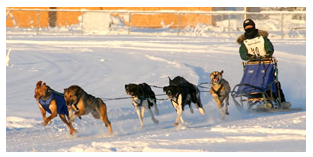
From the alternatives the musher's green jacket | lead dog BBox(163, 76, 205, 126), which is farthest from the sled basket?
lead dog BBox(163, 76, 205, 126)

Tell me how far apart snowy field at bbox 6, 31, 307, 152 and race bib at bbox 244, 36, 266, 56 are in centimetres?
121

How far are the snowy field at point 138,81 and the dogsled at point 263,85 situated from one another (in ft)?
1.06

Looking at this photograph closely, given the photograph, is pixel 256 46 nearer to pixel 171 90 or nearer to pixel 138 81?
pixel 171 90

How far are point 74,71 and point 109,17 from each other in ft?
40.5

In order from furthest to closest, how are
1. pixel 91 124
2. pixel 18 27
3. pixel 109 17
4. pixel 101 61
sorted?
pixel 18 27, pixel 109 17, pixel 101 61, pixel 91 124

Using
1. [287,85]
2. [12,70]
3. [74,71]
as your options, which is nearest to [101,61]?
[74,71]

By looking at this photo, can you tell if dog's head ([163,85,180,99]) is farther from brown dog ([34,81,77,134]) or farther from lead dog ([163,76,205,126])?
brown dog ([34,81,77,134])

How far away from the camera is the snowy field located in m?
7.72

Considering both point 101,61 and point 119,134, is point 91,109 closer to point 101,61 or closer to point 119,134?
point 119,134

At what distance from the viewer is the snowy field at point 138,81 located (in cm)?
772

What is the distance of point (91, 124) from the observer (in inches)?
413

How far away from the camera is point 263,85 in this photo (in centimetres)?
1104

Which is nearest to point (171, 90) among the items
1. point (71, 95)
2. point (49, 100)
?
point (71, 95)

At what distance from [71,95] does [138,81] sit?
680 cm
